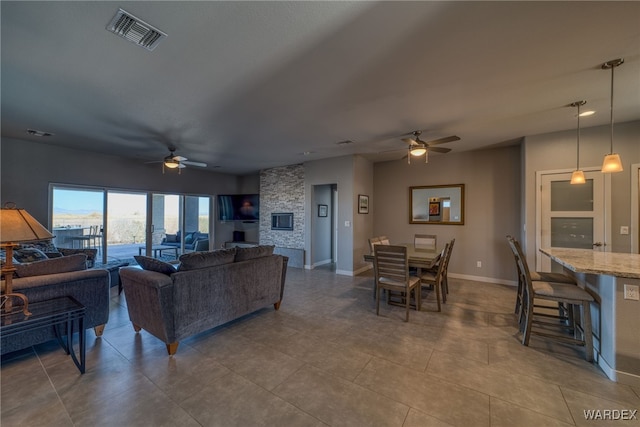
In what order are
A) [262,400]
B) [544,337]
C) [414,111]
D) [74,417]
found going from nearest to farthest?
[74,417] → [262,400] → [544,337] → [414,111]

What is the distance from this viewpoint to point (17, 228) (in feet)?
6.27

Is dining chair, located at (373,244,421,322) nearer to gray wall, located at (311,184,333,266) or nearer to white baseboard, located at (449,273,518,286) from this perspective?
white baseboard, located at (449,273,518,286)

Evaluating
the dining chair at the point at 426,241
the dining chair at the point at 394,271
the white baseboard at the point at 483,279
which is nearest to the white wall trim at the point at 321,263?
the dining chair at the point at 426,241

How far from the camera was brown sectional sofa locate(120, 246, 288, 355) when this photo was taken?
8.27 ft

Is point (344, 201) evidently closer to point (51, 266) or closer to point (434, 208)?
point (434, 208)

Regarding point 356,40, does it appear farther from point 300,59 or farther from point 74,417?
point 74,417

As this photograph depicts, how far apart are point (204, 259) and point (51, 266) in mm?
1482

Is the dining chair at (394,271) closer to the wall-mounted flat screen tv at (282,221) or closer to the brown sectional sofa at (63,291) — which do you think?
the brown sectional sofa at (63,291)

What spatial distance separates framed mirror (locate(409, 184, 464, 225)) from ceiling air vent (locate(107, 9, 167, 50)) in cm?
551

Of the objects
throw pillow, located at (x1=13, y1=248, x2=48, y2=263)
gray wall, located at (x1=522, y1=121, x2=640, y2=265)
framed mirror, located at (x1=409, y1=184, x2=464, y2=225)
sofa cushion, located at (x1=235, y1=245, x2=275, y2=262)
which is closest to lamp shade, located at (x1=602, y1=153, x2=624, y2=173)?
gray wall, located at (x1=522, y1=121, x2=640, y2=265)

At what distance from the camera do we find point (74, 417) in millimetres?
1750

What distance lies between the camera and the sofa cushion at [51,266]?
253 centimetres

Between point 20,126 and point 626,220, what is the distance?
924 centimetres

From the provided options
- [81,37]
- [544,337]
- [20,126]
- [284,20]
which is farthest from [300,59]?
[20,126]
